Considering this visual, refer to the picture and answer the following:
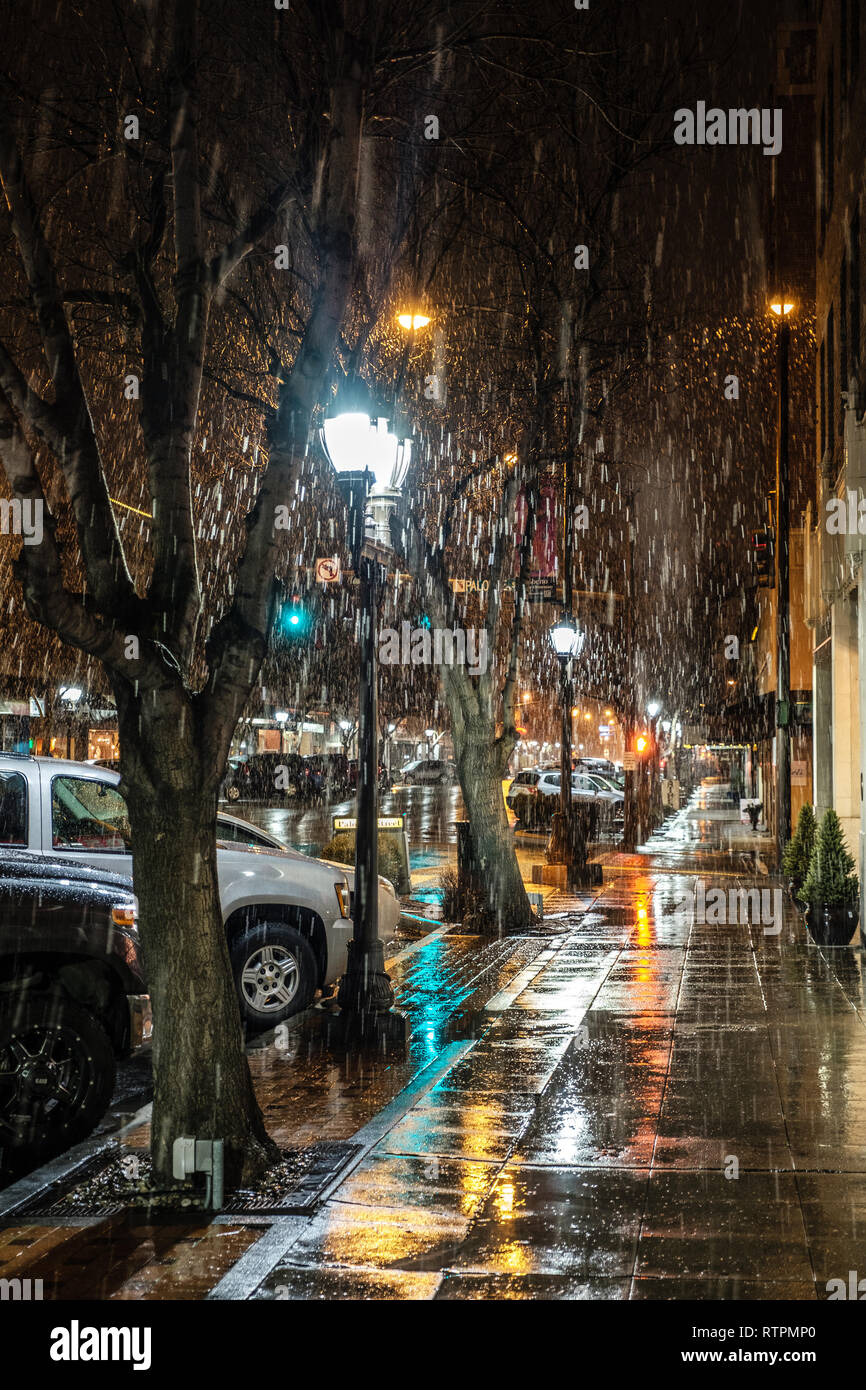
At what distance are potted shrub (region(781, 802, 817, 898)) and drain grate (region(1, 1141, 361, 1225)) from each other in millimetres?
11866

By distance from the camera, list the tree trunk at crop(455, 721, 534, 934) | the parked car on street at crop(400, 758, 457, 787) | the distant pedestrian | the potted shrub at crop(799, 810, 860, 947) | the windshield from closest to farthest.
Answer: the windshield < the potted shrub at crop(799, 810, 860, 947) < the tree trunk at crop(455, 721, 534, 934) < the distant pedestrian < the parked car on street at crop(400, 758, 457, 787)

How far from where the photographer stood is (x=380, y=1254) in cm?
550

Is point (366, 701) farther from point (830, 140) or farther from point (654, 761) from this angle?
point (654, 761)

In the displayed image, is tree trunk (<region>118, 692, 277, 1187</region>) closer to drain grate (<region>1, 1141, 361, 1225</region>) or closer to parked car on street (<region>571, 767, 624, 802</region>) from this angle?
drain grate (<region>1, 1141, 361, 1225</region>)

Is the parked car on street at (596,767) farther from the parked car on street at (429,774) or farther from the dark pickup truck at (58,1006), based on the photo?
the dark pickup truck at (58,1006)

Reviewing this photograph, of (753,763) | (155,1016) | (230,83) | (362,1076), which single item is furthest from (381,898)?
(753,763)

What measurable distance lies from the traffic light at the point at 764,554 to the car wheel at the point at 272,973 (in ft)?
53.1

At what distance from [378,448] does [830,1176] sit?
5.98m

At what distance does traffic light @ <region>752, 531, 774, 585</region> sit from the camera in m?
24.9

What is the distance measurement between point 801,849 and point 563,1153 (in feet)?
39.9

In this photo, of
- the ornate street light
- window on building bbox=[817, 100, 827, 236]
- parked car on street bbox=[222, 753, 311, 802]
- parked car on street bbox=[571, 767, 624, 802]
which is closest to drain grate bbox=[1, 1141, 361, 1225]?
the ornate street light

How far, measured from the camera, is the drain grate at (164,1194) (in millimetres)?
6219

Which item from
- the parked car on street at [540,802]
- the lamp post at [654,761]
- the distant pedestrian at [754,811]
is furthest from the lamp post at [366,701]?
the distant pedestrian at [754,811]

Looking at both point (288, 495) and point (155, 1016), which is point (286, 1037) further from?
point (288, 495)
